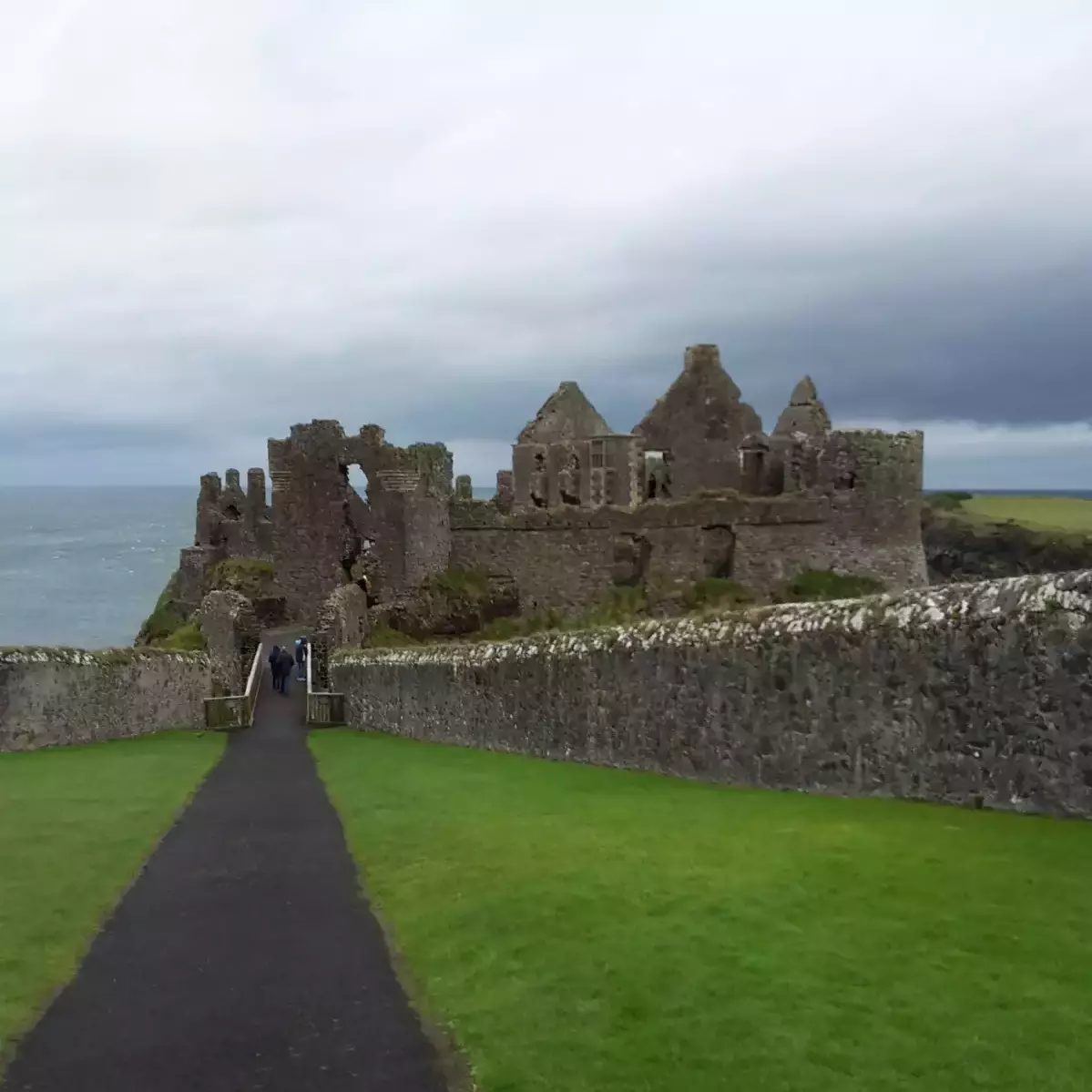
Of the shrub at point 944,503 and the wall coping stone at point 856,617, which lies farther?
the shrub at point 944,503

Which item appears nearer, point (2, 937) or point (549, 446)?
point (2, 937)

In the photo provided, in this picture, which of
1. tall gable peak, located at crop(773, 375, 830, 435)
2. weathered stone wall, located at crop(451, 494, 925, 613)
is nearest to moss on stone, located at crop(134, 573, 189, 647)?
weathered stone wall, located at crop(451, 494, 925, 613)

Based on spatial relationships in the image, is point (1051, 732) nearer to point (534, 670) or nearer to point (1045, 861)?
point (1045, 861)

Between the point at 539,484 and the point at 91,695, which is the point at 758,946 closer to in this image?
the point at 91,695

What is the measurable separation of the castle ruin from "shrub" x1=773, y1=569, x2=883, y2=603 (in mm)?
308

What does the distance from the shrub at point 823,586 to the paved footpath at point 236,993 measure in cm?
1886

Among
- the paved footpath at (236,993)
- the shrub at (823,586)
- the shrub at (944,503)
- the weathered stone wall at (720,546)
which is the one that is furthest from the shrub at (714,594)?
the shrub at (944,503)

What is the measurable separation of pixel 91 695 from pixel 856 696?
16628 millimetres

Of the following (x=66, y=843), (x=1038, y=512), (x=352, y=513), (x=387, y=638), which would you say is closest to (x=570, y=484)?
(x=352, y=513)

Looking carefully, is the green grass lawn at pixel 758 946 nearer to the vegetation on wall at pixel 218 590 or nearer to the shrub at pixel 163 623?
the vegetation on wall at pixel 218 590

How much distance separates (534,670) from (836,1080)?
1258 centimetres

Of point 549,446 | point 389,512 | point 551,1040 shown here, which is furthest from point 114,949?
point 549,446

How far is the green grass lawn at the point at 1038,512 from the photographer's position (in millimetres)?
56531

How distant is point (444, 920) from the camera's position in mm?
8500
